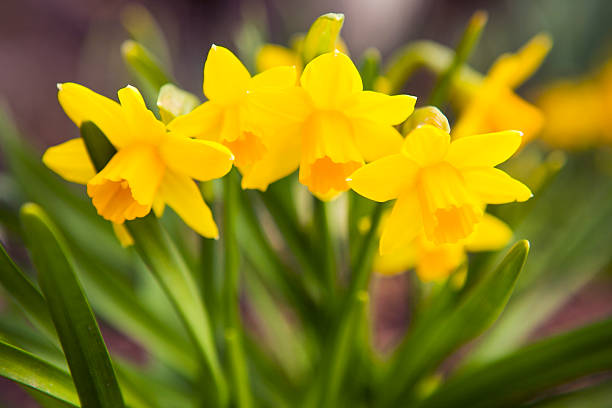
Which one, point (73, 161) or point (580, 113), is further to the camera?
point (580, 113)

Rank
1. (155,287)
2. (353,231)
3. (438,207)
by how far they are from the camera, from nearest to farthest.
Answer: (438,207) → (353,231) → (155,287)

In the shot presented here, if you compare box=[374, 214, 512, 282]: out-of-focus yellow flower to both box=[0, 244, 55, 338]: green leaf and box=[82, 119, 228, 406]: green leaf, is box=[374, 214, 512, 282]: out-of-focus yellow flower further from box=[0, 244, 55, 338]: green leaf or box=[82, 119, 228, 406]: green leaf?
box=[0, 244, 55, 338]: green leaf

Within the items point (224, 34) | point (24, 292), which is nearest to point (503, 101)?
point (24, 292)

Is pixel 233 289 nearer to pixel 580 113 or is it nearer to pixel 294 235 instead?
pixel 294 235

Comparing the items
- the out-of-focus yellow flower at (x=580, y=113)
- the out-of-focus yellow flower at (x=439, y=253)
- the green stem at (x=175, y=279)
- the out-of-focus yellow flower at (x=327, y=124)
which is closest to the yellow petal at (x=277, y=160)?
the out-of-focus yellow flower at (x=327, y=124)

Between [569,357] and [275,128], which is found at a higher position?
[275,128]

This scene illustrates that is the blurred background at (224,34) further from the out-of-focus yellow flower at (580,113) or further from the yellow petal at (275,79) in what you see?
the yellow petal at (275,79)

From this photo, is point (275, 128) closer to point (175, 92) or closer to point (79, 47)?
point (175, 92)

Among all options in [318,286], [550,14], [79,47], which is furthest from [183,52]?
[318,286]
